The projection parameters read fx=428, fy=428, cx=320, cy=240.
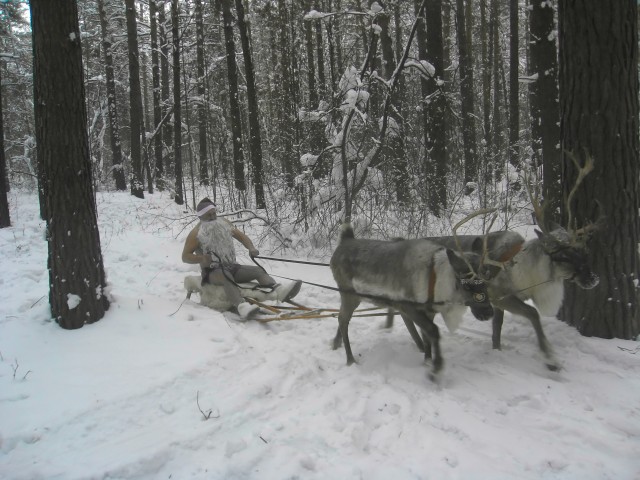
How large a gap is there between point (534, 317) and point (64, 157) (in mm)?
4892

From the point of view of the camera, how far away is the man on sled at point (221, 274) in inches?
226

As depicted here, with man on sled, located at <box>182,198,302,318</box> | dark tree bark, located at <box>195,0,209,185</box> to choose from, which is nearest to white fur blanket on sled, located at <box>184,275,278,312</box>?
man on sled, located at <box>182,198,302,318</box>

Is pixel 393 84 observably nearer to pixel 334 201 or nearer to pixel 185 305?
pixel 334 201

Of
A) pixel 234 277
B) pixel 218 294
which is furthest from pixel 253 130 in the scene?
pixel 218 294

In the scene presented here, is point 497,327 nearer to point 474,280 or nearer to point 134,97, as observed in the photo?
point 474,280

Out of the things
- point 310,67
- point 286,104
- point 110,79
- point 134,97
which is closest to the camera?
point 286,104

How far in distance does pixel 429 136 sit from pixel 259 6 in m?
6.71

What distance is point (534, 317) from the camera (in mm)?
4211

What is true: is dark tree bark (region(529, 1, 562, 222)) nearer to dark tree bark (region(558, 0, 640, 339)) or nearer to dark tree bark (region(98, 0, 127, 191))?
dark tree bark (region(558, 0, 640, 339))

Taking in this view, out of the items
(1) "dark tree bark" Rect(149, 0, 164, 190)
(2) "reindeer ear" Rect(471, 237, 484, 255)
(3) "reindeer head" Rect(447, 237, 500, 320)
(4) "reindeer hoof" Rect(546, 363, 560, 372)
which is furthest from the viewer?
(1) "dark tree bark" Rect(149, 0, 164, 190)

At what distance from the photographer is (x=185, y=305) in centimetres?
564

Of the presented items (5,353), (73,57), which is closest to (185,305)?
(5,353)

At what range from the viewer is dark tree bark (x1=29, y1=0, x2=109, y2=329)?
416cm

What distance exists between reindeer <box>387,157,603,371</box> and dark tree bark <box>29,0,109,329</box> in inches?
137
